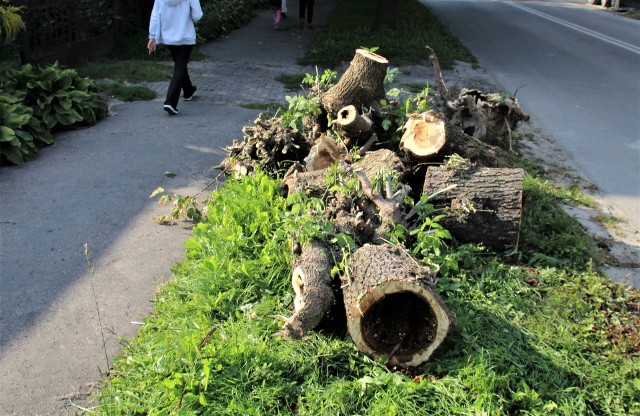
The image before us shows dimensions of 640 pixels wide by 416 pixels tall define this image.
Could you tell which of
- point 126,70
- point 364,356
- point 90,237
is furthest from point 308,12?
point 364,356

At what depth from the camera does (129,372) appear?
3596 mm

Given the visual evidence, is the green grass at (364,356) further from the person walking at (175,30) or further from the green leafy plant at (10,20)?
the green leafy plant at (10,20)

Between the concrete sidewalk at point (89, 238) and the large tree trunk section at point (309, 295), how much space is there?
3.89 ft

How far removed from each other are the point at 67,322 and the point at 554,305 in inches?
133

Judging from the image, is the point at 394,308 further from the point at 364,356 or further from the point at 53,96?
the point at 53,96

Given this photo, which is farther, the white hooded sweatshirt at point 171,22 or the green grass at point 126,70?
the green grass at point 126,70

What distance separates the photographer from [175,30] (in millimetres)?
8867

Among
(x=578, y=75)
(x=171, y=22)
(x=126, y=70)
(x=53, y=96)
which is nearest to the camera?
(x=53, y=96)

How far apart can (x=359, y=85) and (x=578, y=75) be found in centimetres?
884

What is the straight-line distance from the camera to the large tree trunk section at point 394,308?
3.49 meters

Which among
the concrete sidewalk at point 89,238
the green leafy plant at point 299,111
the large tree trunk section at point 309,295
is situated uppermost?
the green leafy plant at point 299,111

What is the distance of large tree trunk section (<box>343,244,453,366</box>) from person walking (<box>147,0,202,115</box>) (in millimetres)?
6044

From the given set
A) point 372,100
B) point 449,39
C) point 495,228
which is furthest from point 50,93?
point 449,39

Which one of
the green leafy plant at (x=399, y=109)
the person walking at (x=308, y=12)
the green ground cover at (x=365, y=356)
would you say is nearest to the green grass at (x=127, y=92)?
the green leafy plant at (x=399, y=109)
